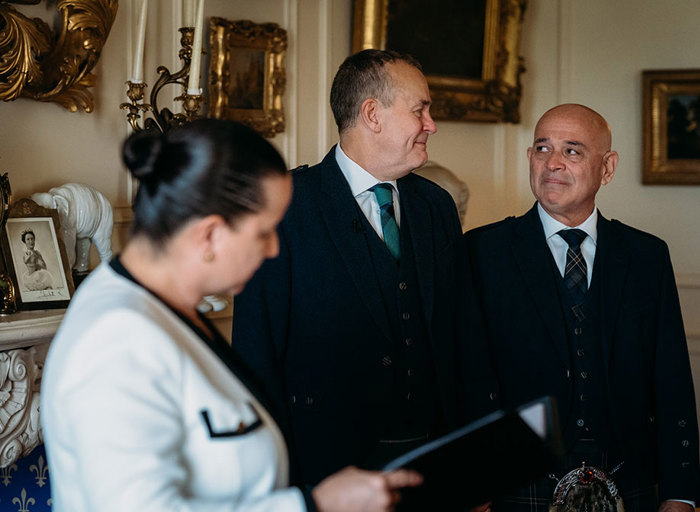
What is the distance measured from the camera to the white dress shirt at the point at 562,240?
2.86 metres

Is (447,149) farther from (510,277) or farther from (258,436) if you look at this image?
(258,436)

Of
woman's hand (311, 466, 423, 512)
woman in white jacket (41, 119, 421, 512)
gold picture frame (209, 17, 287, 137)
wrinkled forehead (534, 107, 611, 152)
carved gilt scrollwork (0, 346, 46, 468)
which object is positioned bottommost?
carved gilt scrollwork (0, 346, 46, 468)

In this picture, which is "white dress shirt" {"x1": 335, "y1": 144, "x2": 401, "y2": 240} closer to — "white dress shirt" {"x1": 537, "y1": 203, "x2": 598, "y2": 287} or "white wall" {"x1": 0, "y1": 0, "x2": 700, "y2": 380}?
"white dress shirt" {"x1": 537, "y1": 203, "x2": 598, "y2": 287}

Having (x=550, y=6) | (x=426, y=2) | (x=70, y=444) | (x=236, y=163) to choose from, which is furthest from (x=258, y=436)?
(x=550, y=6)

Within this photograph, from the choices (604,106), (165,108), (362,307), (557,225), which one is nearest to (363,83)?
(362,307)

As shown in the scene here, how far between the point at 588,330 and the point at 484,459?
136 cm

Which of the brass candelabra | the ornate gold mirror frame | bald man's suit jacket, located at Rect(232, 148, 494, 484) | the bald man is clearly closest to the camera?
bald man's suit jacket, located at Rect(232, 148, 494, 484)

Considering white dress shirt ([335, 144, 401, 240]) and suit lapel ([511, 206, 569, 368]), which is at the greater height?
white dress shirt ([335, 144, 401, 240])

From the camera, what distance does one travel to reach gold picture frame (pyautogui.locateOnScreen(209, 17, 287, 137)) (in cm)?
395

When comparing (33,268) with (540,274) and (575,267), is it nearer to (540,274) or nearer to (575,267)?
(540,274)

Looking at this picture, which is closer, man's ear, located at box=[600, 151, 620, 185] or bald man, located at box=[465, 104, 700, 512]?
bald man, located at box=[465, 104, 700, 512]

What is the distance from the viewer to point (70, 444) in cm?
125

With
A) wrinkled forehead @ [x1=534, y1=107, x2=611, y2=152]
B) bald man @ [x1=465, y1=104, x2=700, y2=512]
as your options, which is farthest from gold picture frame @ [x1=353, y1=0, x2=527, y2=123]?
bald man @ [x1=465, y1=104, x2=700, y2=512]

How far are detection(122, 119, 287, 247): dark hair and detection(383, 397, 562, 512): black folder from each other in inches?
20.3
